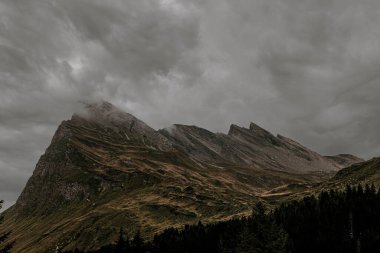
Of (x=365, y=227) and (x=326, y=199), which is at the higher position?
(x=326, y=199)

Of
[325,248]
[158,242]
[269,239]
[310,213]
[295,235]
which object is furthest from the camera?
[158,242]

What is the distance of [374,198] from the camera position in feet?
519

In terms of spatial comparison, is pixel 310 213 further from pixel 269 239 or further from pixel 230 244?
pixel 269 239

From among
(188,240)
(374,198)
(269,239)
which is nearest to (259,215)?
(269,239)

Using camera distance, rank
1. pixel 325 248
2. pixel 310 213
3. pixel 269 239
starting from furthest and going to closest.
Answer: pixel 310 213 < pixel 325 248 < pixel 269 239

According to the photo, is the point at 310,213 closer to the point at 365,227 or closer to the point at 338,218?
the point at 338,218

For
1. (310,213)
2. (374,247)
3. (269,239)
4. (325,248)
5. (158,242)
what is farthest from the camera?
(158,242)

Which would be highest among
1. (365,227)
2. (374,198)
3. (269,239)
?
(374,198)

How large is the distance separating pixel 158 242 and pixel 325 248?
86.5 m

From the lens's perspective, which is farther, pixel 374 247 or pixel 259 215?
pixel 374 247

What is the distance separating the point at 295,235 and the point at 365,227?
24.2 m

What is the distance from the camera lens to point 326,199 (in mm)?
189500

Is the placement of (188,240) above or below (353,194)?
below

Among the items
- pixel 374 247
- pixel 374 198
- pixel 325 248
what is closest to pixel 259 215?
pixel 374 247
